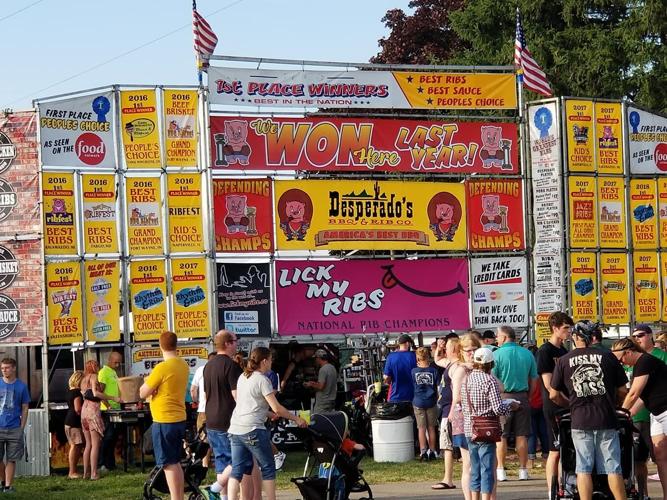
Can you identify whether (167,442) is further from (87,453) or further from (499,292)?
(499,292)

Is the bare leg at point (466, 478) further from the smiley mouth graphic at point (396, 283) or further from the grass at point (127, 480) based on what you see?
the smiley mouth graphic at point (396, 283)

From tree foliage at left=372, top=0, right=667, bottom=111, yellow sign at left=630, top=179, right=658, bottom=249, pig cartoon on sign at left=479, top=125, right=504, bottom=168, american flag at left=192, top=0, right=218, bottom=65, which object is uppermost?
tree foliage at left=372, top=0, right=667, bottom=111

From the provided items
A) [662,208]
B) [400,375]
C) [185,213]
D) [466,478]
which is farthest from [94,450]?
[662,208]

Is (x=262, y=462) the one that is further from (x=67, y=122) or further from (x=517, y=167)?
(x=517, y=167)

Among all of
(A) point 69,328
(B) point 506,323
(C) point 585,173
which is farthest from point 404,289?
(A) point 69,328

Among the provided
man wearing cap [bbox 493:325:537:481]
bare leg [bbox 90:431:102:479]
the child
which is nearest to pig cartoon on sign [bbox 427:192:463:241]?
the child

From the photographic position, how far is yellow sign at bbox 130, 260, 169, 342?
20891mm

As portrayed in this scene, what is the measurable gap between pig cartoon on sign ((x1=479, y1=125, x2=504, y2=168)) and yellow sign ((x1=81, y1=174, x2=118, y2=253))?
677 centimetres

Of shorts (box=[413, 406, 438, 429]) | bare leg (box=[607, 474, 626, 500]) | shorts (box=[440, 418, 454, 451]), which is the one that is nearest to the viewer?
bare leg (box=[607, 474, 626, 500])

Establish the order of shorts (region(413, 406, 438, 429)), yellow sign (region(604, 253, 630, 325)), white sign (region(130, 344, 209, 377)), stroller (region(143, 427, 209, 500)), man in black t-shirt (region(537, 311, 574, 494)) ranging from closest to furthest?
1. man in black t-shirt (region(537, 311, 574, 494))
2. stroller (region(143, 427, 209, 500))
3. shorts (region(413, 406, 438, 429))
4. white sign (region(130, 344, 209, 377))
5. yellow sign (region(604, 253, 630, 325))

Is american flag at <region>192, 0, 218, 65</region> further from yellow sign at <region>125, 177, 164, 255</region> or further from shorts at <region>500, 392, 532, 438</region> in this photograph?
shorts at <region>500, 392, 532, 438</region>

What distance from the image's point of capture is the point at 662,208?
24094mm

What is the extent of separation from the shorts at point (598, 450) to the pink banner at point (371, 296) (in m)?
10.3

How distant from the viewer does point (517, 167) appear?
23.7 meters
